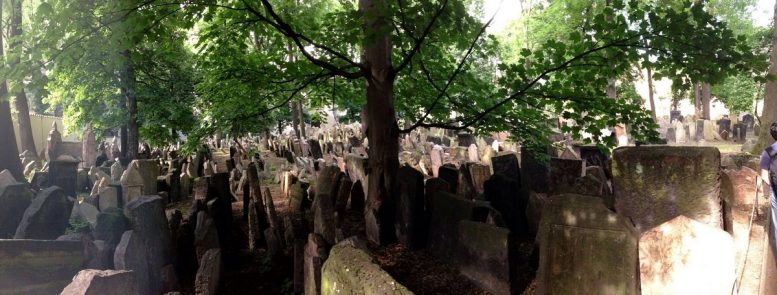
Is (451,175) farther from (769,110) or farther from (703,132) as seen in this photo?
(703,132)

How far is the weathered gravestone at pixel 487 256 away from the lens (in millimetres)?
3984

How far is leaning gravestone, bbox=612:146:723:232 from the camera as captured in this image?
137 inches

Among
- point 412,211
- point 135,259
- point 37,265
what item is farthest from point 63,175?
point 412,211

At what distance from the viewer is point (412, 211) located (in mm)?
5434

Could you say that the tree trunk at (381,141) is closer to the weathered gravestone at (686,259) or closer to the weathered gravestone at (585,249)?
the weathered gravestone at (585,249)

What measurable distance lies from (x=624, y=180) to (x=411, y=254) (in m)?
2.53

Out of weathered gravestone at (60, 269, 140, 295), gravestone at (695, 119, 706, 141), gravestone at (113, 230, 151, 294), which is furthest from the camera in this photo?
gravestone at (695, 119, 706, 141)

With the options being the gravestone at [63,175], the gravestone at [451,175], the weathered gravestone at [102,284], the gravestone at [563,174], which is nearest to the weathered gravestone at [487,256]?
the gravestone at [563,174]

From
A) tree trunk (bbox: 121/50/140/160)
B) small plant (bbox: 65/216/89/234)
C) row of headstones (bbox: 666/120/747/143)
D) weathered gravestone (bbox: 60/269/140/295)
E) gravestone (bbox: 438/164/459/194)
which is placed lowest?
small plant (bbox: 65/216/89/234)


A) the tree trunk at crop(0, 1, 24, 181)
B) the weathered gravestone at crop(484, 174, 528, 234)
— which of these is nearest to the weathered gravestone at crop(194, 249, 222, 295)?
the weathered gravestone at crop(484, 174, 528, 234)

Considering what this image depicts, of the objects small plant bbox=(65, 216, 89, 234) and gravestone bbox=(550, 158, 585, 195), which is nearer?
small plant bbox=(65, 216, 89, 234)

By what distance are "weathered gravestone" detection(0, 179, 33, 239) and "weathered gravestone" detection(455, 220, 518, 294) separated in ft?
17.7

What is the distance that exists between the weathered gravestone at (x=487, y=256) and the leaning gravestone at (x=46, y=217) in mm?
4607

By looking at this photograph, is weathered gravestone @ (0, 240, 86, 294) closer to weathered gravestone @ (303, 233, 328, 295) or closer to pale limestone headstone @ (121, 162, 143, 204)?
weathered gravestone @ (303, 233, 328, 295)
